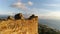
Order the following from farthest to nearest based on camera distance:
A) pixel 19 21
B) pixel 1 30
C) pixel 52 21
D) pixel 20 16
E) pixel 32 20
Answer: pixel 52 21, pixel 32 20, pixel 20 16, pixel 19 21, pixel 1 30

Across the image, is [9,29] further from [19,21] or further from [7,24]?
[19,21]

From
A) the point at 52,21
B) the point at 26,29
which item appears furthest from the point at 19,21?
the point at 52,21

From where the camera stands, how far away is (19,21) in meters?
13.2

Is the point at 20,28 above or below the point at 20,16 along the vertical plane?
below

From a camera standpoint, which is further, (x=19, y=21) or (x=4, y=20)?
(x=19, y=21)

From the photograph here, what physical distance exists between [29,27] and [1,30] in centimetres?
378

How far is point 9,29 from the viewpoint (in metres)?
12.1

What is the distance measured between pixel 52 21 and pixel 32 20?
125ft

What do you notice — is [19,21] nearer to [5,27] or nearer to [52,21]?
[5,27]

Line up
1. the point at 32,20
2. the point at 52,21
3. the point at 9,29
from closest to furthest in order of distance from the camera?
the point at 9,29
the point at 32,20
the point at 52,21

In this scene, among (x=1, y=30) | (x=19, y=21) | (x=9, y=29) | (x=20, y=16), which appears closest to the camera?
(x=1, y=30)

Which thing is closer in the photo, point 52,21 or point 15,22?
point 15,22

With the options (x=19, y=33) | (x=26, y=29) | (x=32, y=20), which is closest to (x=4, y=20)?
(x=19, y=33)

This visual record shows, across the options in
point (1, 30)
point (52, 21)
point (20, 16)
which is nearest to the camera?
point (1, 30)
